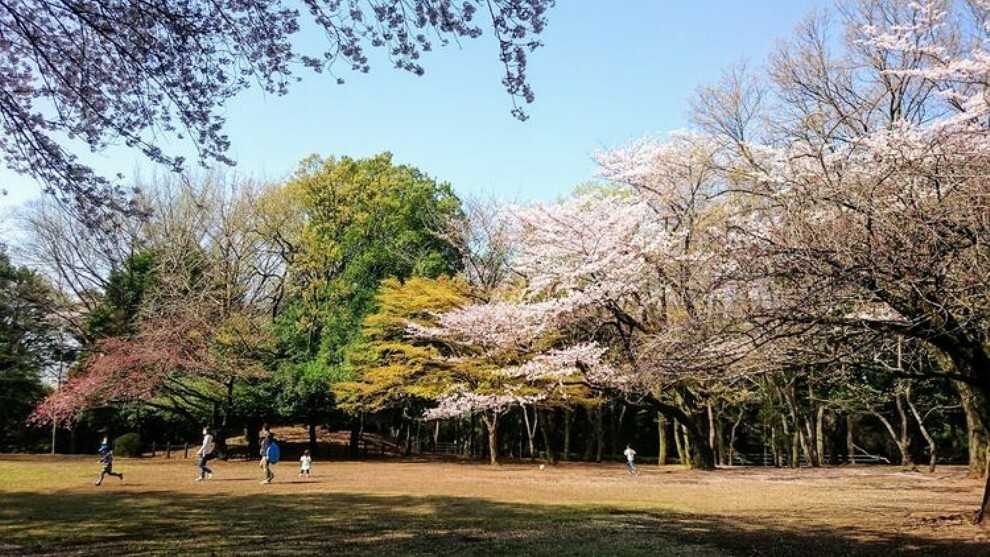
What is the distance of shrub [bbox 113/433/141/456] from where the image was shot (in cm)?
2822

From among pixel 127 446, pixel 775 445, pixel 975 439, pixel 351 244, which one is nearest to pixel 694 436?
pixel 975 439

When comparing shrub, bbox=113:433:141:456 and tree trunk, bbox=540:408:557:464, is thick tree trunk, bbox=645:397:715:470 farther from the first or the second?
shrub, bbox=113:433:141:456

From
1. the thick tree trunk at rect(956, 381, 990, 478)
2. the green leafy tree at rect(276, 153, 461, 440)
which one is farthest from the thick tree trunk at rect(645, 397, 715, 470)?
the green leafy tree at rect(276, 153, 461, 440)

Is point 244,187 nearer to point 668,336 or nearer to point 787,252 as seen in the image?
point 668,336

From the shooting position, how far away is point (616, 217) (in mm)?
19281

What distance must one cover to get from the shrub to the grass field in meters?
8.40

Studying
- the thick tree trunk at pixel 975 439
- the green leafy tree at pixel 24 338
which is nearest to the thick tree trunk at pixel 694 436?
the thick tree trunk at pixel 975 439

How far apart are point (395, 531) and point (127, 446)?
23.3m

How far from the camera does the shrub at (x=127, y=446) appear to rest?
28219mm

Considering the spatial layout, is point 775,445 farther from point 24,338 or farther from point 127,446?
point 24,338

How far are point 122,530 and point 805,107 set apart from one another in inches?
670

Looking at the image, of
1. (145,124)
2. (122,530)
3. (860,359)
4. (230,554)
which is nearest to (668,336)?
(860,359)

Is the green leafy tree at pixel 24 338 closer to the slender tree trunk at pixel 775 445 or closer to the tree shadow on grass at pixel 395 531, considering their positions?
the tree shadow on grass at pixel 395 531

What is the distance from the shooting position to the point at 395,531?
31.3 ft
